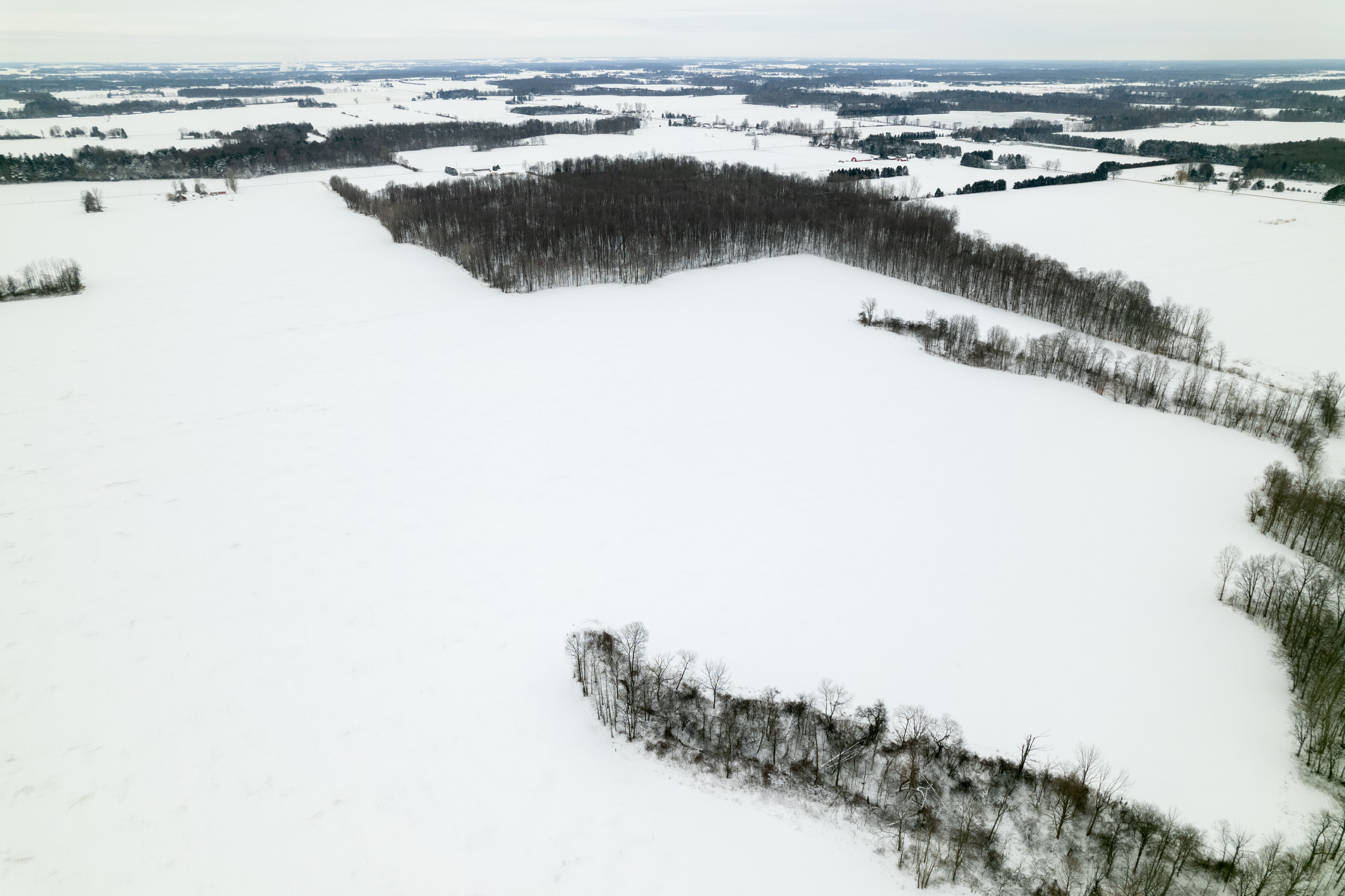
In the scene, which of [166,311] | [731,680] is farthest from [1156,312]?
[166,311]

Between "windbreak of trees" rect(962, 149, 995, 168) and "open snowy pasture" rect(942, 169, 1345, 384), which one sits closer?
"open snowy pasture" rect(942, 169, 1345, 384)

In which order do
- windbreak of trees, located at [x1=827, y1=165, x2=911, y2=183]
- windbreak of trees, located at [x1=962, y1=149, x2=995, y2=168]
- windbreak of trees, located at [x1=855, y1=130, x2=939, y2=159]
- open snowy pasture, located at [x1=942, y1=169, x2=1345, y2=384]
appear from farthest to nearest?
windbreak of trees, located at [x1=855, y1=130, x2=939, y2=159]
windbreak of trees, located at [x1=962, y1=149, x2=995, y2=168]
windbreak of trees, located at [x1=827, y1=165, x2=911, y2=183]
open snowy pasture, located at [x1=942, y1=169, x2=1345, y2=384]

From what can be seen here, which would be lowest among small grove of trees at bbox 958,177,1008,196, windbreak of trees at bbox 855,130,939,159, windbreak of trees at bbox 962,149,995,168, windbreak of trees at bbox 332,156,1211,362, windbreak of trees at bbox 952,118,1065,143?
windbreak of trees at bbox 332,156,1211,362

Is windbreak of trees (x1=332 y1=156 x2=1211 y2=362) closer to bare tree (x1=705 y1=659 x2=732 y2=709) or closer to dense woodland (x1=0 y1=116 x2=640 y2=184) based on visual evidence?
bare tree (x1=705 y1=659 x2=732 y2=709)

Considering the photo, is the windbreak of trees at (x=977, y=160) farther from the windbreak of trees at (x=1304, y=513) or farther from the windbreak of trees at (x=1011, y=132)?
the windbreak of trees at (x=1304, y=513)

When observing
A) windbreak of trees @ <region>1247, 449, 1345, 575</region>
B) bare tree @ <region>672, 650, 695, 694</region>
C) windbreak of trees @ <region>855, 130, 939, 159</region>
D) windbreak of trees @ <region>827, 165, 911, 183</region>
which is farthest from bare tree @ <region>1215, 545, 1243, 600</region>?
windbreak of trees @ <region>855, 130, 939, 159</region>

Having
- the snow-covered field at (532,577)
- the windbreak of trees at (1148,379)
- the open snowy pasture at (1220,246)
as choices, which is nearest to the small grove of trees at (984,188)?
the open snowy pasture at (1220,246)
